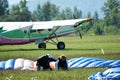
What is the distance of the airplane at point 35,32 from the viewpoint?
4397cm

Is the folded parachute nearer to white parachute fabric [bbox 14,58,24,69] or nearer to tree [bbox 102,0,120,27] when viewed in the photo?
white parachute fabric [bbox 14,58,24,69]

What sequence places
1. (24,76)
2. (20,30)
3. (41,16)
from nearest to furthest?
(24,76)
(20,30)
(41,16)

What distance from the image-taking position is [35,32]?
150 feet

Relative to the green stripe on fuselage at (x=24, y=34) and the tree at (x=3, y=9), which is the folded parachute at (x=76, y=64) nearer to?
the green stripe on fuselage at (x=24, y=34)

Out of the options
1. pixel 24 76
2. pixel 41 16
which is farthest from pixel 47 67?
pixel 41 16

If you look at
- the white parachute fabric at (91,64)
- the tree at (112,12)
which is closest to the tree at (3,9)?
the tree at (112,12)

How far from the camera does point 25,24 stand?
4725 centimetres

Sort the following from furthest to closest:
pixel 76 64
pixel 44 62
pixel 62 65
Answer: pixel 76 64 → pixel 44 62 → pixel 62 65

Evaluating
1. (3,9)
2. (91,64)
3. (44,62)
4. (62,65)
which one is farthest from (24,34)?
(3,9)

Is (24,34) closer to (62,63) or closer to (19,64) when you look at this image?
(19,64)

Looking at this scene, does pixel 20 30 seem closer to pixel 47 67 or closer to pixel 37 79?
pixel 47 67

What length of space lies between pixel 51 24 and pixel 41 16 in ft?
507

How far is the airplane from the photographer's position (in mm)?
43969

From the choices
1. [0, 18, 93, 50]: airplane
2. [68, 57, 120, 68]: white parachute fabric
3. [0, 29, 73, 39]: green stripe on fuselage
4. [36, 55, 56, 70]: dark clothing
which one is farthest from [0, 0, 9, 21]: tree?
[36, 55, 56, 70]: dark clothing
